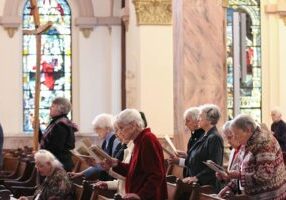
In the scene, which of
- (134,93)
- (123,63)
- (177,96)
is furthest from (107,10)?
(177,96)

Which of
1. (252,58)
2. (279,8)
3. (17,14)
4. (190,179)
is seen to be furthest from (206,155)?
(252,58)

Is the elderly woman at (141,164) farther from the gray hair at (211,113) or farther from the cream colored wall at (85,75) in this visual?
the cream colored wall at (85,75)

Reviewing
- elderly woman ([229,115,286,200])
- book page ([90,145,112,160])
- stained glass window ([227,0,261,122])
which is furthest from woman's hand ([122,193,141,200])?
stained glass window ([227,0,261,122])

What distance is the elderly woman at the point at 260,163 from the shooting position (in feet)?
21.2


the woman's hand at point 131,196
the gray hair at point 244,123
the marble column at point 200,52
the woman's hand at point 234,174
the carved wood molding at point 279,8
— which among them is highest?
the carved wood molding at point 279,8

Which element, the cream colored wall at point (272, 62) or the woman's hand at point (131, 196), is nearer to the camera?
the woman's hand at point (131, 196)

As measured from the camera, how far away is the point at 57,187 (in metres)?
7.92

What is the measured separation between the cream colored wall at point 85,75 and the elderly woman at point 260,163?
13507mm

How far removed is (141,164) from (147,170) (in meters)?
0.07

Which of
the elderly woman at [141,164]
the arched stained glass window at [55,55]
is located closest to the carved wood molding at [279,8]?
the arched stained glass window at [55,55]

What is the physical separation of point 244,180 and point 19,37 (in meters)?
14.0

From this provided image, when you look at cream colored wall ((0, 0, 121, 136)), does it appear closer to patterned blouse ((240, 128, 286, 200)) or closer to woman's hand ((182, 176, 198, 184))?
woman's hand ((182, 176, 198, 184))

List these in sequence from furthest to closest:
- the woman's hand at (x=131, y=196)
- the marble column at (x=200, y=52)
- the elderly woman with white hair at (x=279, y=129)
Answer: the elderly woman with white hair at (x=279, y=129) → the marble column at (x=200, y=52) → the woman's hand at (x=131, y=196)

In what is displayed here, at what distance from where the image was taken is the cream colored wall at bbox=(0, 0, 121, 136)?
19859 millimetres
